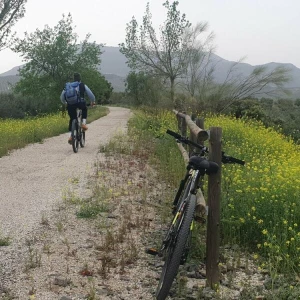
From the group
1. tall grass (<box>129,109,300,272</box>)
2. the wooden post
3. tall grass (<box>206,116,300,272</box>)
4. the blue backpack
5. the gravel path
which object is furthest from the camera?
the blue backpack

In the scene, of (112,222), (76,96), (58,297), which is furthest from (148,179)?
(58,297)

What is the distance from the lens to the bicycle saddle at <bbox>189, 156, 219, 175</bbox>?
3338mm

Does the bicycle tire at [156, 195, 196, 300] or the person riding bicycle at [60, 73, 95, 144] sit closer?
the bicycle tire at [156, 195, 196, 300]

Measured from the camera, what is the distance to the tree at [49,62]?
2895cm

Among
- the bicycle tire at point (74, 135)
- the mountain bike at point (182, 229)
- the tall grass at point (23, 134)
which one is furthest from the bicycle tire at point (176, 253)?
the tall grass at point (23, 134)

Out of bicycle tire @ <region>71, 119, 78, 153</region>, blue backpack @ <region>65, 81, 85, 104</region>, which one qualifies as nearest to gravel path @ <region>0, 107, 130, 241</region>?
bicycle tire @ <region>71, 119, 78, 153</region>

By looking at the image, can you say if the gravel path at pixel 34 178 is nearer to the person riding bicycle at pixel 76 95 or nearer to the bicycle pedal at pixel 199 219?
the person riding bicycle at pixel 76 95

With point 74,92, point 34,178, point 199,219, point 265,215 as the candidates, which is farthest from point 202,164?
point 74,92

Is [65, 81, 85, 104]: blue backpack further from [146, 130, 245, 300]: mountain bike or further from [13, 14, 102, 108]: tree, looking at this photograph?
[13, 14, 102, 108]: tree

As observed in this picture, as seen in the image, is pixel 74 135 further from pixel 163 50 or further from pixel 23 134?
pixel 163 50

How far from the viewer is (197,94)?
840 inches

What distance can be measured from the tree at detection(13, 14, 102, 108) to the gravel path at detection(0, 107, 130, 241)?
1810cm

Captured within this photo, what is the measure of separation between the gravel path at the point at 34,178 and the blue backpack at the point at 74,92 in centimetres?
131

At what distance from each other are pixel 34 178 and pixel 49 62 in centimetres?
2307
